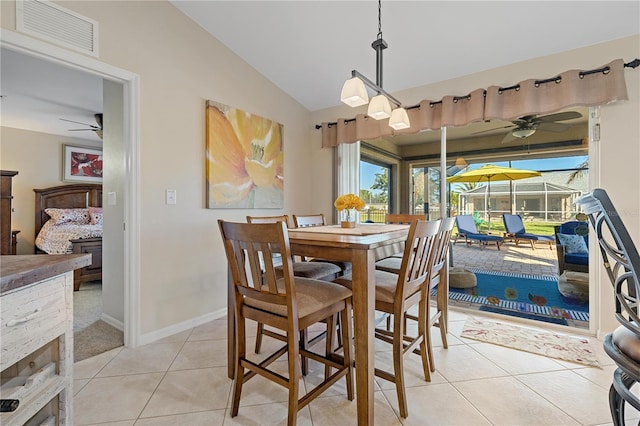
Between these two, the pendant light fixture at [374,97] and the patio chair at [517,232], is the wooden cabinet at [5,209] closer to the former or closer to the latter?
the pendant light fixture at [374,97]

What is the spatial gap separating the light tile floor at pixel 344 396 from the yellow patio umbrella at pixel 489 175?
1.52 meters

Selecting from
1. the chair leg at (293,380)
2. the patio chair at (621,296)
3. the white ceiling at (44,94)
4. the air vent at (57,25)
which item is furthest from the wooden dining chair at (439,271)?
the white ceiling at (44,94)

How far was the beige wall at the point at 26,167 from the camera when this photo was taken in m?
4.48

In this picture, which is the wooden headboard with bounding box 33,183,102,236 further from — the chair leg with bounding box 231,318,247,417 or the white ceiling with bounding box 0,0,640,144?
the chair leg with bounding box 231,318,247,417

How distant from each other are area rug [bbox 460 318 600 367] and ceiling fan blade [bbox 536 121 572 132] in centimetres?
177

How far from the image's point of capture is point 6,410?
69cm

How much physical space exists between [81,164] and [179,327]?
4.59 metres

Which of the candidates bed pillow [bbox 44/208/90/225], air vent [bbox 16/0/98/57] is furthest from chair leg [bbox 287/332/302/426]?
bed pillow [bbox 44/208/90/225]

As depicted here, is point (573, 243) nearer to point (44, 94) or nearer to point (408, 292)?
point (408, 292)

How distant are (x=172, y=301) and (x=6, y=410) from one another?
1813 millimetres

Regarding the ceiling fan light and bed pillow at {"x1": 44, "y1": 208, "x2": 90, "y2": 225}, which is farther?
bed pillow at {"x1": 44, "y1": 208, "x2": 90, "y2": 225}

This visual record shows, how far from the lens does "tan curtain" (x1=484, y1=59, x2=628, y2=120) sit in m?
2.13

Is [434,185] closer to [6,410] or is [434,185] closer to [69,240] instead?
[6,410]

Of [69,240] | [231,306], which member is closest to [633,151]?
[231,306]
